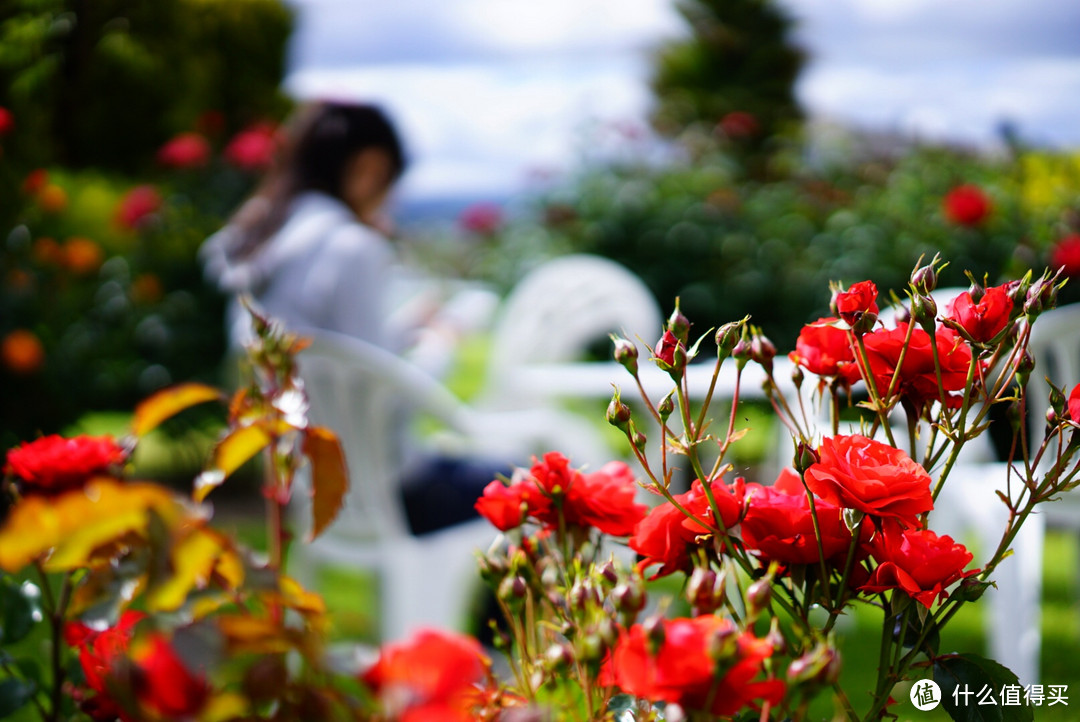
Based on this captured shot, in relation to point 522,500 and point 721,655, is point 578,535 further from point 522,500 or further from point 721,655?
point 721,655

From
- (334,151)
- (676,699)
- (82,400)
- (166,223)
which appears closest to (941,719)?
(676,699)

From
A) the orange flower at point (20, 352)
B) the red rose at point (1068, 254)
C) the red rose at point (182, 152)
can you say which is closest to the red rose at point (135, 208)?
the red rose at point (182, 152)

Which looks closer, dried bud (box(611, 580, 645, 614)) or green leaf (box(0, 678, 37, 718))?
dried bud (box(611, 580, 645, 614))

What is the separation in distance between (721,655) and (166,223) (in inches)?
185

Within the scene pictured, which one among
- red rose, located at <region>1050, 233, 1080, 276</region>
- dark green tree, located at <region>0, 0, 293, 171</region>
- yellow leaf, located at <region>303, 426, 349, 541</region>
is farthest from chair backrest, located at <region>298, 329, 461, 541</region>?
yellow leaf, located at <region>303, 426, 349, 541</region>

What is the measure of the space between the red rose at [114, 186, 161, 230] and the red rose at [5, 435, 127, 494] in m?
3.84

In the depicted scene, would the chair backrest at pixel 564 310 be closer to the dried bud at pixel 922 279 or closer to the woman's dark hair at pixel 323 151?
the woman's dark hair at pixel 323 151

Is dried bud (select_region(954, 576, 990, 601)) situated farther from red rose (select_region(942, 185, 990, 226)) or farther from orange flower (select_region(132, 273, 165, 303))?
orange flower (select_region(132, 273, 165, 303))

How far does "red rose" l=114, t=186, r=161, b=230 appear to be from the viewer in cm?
410

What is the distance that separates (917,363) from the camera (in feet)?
1.73

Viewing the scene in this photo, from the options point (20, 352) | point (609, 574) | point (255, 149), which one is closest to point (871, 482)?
point (609, 574)

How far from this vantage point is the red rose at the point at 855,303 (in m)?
0.50

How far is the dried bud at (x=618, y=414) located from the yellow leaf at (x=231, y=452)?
0.61ft

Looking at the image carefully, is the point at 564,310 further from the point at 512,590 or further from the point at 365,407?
the point at 512,590
